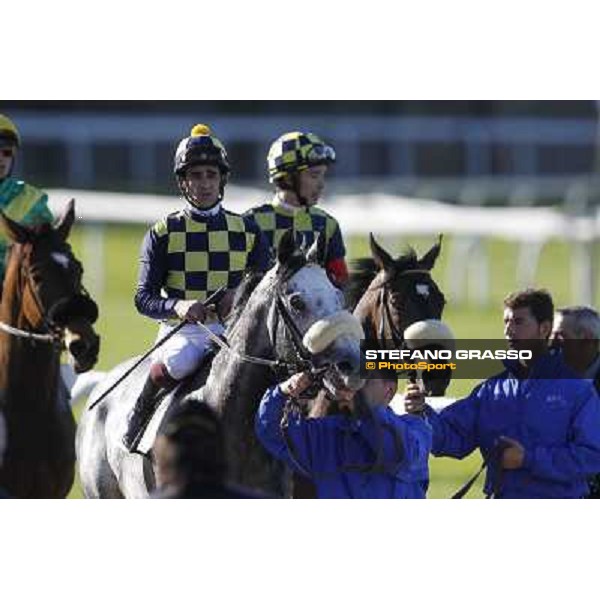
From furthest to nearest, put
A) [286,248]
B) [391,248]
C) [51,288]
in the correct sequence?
[391,248]
[51,288]
[286,248]

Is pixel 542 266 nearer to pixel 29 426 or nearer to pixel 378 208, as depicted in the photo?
pixel 378 208

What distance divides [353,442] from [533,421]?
27.7 inches

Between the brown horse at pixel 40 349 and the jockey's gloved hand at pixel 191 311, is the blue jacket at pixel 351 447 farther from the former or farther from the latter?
the brown horse at pixel 40 349

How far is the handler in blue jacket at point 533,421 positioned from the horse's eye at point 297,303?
0.56m

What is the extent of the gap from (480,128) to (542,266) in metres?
8.06

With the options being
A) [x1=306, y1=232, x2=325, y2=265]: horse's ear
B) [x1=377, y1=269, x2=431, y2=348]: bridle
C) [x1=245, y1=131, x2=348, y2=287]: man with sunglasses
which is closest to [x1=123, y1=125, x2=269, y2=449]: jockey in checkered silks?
[x1=245, y1=131, x2=348, y2=287]: man with sunglasses

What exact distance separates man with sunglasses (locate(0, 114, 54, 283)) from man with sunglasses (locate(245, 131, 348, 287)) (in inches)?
31.8

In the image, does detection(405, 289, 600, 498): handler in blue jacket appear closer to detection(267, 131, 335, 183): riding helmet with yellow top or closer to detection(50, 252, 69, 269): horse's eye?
detection(267, 131, 335, 183): riding helmet with yellow top

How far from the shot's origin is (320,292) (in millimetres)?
6211

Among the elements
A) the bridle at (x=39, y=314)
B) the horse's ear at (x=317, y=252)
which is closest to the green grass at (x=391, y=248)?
the horse's ear at (x=317, y=252)

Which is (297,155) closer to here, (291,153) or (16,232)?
(291,153)

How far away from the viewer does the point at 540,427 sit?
6.46 meters

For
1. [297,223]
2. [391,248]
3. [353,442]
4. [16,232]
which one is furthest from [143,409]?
[391,248]
